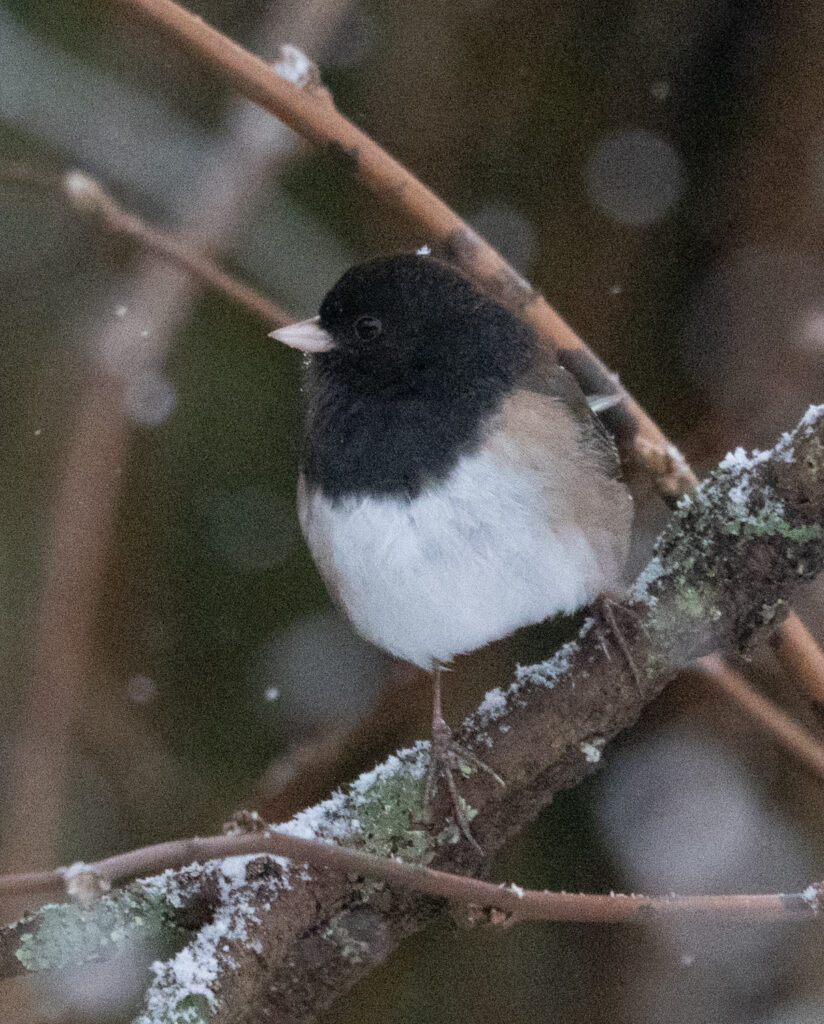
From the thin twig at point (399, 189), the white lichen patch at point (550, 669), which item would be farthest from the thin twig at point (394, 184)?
the white lichen patch at point (550, 669)

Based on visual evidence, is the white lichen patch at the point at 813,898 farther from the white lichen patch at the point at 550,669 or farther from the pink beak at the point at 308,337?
the pink beak at the point at 308,337

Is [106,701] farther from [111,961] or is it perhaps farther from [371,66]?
[371,66]

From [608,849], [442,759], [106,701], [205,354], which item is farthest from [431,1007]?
[205,354]

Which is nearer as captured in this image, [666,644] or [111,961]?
[111,961]

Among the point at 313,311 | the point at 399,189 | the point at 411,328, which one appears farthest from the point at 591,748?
the point at 313,311

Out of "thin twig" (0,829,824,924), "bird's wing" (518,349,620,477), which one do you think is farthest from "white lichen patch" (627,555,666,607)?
"thin twig" (0,829,824,924)
